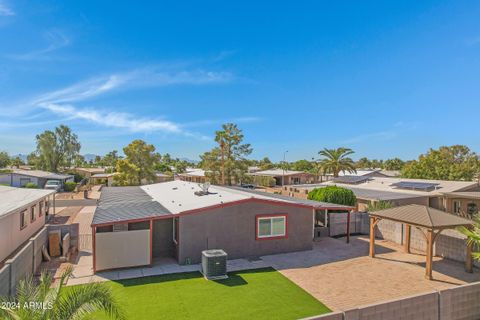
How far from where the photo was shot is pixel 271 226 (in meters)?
14.3

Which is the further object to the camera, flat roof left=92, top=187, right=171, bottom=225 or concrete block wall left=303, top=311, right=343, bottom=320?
flat roof left=92, top=187, right=171, bottom=225

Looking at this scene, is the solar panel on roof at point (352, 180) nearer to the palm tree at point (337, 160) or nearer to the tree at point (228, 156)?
the palm tree at point (337, 160)

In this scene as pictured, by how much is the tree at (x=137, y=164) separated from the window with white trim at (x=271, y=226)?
92.6 ft

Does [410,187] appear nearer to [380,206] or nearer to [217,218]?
[380,206]

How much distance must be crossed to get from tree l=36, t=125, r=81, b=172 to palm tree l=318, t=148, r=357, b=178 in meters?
50.5

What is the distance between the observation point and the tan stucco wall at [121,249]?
11.8 meters

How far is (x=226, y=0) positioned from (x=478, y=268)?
2127cm

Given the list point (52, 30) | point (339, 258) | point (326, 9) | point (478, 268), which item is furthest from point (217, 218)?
point (326, 9)

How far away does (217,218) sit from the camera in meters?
13.2

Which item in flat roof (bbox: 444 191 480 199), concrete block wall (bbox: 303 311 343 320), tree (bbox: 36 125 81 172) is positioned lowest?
concrete block wall (bbox: 303 311 343 320)

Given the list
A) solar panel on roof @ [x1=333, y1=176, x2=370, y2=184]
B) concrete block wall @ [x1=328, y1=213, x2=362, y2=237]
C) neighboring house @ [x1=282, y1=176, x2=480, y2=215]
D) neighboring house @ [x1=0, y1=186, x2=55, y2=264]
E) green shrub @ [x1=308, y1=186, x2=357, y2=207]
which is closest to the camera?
neighboring house @ [x1=0, y1=186, x2=55, y2=264]

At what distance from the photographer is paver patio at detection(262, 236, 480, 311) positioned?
32.9 feet

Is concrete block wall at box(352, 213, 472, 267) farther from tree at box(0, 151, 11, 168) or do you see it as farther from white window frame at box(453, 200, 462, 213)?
tree at box(0, 151, 11, 168)

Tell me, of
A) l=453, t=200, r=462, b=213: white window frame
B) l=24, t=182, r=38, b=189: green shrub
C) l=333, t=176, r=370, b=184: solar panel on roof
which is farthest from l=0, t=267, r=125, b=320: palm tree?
l=24, t=182, r=38, b=189: green shrub
